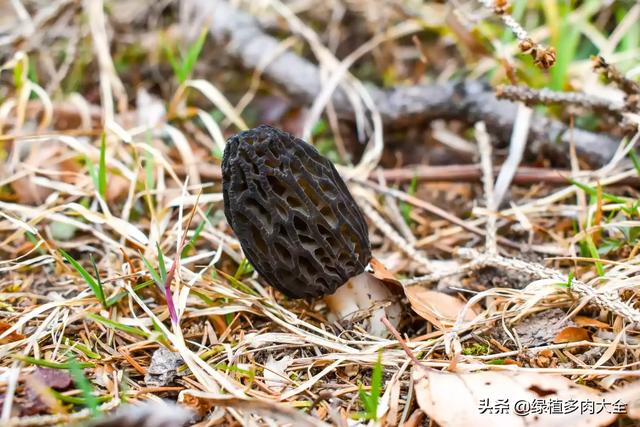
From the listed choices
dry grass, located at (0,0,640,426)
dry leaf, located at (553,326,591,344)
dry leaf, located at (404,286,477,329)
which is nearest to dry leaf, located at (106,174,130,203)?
dry grass, located at (0,0,640,426)

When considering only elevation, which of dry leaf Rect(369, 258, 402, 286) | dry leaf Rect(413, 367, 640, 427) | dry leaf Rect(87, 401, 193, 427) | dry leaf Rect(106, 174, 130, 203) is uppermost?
dry leaf Rect(106, 174, 130, 203)

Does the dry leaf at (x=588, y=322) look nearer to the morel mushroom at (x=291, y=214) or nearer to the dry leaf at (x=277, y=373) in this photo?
the morel mushroom at (x=291, y=214)

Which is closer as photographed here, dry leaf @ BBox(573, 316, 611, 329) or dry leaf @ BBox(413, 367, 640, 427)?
dry leaf @ BBox(413, 367, 640, 427)

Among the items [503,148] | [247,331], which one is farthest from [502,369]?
[503,148]

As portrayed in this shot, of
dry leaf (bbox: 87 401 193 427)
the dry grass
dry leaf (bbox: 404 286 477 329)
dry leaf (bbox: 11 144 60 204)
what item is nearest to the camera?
dry leaf (bbox: 87 401 193 427)

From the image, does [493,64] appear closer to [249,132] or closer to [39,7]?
[249,132]

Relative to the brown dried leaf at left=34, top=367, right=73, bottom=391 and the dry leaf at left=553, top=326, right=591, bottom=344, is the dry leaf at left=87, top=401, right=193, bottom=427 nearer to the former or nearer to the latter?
the brown dried leaf at left=34, top=367, right=73, bottom=391

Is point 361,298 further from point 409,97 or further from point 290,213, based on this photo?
point 409,97
